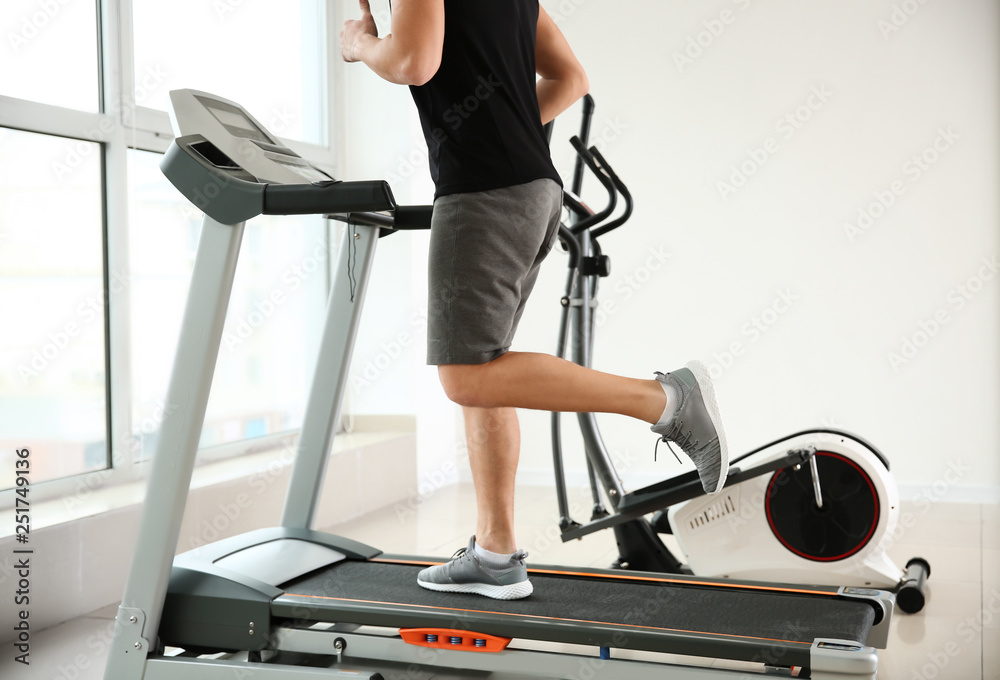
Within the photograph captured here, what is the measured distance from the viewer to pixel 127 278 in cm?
298

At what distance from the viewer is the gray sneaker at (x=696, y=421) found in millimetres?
1827

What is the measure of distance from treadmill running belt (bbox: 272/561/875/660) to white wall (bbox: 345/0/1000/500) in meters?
2.14

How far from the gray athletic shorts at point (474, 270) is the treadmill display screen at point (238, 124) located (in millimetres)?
547

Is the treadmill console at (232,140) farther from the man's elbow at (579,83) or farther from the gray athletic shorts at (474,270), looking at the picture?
the man's elbow at (579,83)

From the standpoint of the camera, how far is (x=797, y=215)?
4000 millimetres

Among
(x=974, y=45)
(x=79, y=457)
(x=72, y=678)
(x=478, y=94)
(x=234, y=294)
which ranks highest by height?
(x=974, y=45)

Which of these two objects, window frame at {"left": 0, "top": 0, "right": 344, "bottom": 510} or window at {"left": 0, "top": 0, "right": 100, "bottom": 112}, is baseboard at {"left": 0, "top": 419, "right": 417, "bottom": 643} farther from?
window at {"left": 0, "top": 0, "right": 100, "bottom": 112}

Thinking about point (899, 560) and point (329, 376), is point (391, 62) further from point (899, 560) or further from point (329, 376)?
point (899, 560)

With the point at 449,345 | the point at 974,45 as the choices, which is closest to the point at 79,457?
the point at 449,345

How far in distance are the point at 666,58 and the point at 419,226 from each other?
91.6 inches

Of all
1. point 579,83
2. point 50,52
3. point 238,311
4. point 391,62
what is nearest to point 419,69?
point 391,62

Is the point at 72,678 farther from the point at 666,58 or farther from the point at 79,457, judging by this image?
the point at 666,58

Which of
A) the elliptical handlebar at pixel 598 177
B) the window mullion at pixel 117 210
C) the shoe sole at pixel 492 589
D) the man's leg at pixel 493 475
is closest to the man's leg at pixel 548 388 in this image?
the man's leg at pixel 493 475

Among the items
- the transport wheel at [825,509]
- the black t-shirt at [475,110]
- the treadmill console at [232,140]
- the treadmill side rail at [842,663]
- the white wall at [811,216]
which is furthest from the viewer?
the white wall at [811,216]
